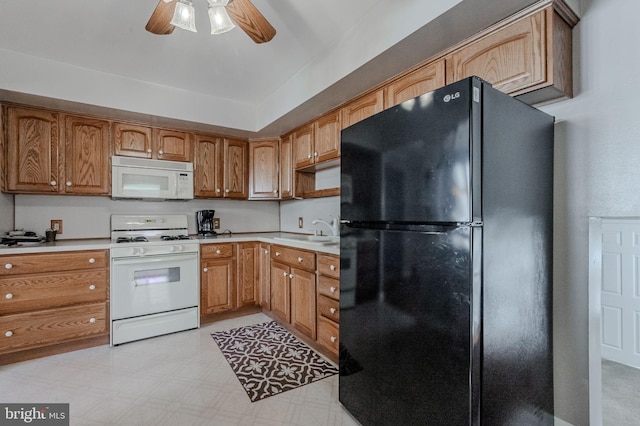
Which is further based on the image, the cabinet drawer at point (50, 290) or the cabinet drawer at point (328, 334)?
the cabinet drawer at point (50, 290)

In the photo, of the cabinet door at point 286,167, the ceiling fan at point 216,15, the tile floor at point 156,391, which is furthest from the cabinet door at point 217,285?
the ceiling fan at point 216,15

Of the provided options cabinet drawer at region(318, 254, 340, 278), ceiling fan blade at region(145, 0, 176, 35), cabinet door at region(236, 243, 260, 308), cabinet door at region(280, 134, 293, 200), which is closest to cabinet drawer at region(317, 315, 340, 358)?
cabinet drawer at region(318, 254, 340, 278)

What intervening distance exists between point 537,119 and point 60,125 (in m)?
3.70

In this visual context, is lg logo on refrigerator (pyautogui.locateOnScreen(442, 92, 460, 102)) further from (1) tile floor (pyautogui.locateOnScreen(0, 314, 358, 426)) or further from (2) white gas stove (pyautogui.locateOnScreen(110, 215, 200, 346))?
(2) white gas stove (pyautogui.locateOnScreen(110, 215, 200, 346))

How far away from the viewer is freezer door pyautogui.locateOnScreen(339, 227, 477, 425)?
1121 millimetres

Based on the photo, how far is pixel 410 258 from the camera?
51.0 inches

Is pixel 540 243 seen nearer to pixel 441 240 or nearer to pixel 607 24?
pixel 441 240

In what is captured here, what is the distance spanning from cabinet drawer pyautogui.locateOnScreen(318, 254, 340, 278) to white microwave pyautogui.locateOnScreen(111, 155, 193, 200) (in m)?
1.85

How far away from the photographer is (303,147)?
3.25 m

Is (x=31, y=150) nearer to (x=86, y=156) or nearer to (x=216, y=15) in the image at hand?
(x=86, y=156)

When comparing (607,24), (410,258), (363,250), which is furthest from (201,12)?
(607,24)

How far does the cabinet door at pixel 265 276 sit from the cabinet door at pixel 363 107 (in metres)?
1.58

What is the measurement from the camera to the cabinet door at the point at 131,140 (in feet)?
9.92

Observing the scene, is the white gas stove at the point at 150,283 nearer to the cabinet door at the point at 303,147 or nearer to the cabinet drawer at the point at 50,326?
the cabinet drawer at the point at 50,326
